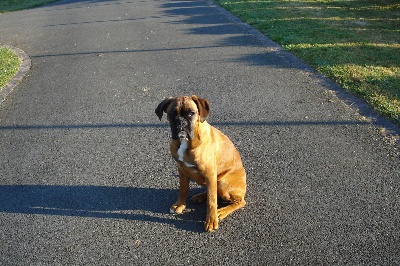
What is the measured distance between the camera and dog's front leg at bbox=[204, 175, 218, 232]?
3.55 metres

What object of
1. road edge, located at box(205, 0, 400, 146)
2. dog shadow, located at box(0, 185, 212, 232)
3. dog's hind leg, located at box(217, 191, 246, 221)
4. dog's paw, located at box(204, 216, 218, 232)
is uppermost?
road edge, located at box(205, 0, 400, 146)

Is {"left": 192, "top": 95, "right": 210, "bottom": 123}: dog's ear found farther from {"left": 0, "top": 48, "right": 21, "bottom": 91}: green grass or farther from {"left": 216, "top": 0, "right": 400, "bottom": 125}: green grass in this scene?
{"left": 0, "top": 48, "right": 21, "bottom": 91}: green grass

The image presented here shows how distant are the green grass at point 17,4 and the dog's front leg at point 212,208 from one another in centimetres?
2116

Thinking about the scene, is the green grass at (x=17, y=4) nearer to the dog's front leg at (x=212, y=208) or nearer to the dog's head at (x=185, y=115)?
the dog's head at (x=185, y=115)

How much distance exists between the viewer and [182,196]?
3895 millimetres

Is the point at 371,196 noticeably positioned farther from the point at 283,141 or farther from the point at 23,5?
the point at 23,5

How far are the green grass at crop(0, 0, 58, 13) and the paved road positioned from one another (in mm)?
14454

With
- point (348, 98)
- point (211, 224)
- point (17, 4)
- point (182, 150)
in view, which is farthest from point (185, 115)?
point (17, 4)

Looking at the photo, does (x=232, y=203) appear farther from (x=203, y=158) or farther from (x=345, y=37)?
(x=345, y=37)

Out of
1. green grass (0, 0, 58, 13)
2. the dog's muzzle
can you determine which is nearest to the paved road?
the dog's muzzle

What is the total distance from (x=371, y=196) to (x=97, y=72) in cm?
654

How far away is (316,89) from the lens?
678cm

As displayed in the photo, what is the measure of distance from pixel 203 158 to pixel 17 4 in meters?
23.5

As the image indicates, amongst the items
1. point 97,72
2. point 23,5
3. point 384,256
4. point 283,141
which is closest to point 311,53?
point 283,141
